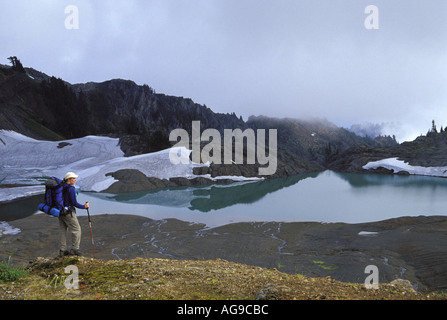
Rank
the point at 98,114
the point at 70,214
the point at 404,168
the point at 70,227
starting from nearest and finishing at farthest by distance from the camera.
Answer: the point at 70,214, the point at 70,227, the point at 404,168, the point at 98,114

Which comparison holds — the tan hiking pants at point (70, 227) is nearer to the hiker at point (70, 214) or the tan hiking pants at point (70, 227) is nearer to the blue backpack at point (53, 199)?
the hiker at point (70, 214)

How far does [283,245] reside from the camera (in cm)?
1939

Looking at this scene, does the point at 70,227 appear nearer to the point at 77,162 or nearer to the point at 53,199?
the point at 53,199

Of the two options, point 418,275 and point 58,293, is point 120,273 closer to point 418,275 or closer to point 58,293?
point 58,293

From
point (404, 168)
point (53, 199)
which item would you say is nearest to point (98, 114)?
point (404, 168)

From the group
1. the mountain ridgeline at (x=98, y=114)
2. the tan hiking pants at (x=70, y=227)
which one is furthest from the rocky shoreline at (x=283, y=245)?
the mountain ridgeline at (x=98, y=114)

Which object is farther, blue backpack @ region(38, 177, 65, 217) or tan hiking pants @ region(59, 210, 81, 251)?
tan hiking pants @ region(59, 210, 81, 251)

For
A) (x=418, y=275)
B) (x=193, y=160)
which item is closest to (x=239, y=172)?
(x=193, y=160)

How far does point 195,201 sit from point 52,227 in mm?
20730

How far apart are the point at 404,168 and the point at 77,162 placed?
105 meters

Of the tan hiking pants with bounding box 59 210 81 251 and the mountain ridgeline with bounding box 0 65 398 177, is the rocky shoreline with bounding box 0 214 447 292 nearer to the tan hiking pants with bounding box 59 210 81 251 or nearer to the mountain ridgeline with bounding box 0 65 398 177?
the tan hiking pants with bounding box 59 210 81 251

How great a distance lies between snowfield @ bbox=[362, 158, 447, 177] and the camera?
87.3 meters

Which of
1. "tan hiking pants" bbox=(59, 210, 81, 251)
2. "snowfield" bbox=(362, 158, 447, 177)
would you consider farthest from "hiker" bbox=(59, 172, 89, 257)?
"snowfield" bbox=(362, 158, 447, 177)

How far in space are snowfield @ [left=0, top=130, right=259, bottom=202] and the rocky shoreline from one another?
2908 centimetres
